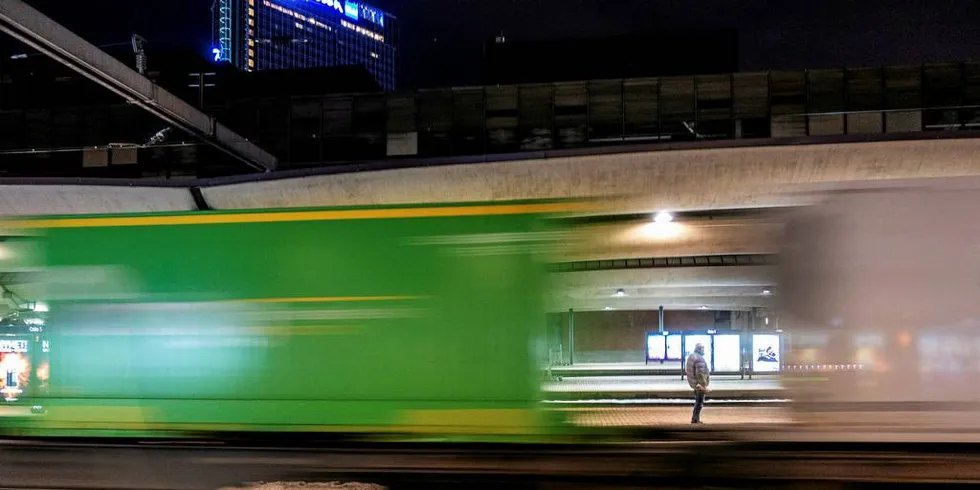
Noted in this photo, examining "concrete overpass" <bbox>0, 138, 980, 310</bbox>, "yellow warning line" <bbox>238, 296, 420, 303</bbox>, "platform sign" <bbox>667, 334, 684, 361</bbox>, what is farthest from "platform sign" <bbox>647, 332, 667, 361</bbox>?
"yellow warning line" <bbox>238, 296, 420, 303</bbox>

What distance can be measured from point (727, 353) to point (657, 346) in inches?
153

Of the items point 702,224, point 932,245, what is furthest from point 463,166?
point 932,245

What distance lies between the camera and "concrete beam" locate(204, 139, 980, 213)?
1766cm

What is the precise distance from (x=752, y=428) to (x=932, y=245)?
2.12 meters

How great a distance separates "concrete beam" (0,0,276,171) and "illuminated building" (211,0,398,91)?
140m

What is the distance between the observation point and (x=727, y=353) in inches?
909

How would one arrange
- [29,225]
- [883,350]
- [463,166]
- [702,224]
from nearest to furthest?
[883,350]
[29,225]
[702,224]
[463,166]

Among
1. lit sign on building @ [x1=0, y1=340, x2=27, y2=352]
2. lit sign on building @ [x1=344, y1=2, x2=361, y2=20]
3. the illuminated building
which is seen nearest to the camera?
lit sign on building @ [x1=0, y1=340, x2=27, y2=352]

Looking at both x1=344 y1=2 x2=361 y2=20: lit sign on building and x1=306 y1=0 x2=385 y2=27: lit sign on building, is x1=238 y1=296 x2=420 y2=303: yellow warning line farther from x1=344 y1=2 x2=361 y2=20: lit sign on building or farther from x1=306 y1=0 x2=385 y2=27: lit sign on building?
x1=344 y1=2 x2=361 y2=20: lit sign on building

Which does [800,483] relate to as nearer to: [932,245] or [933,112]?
[932,245]

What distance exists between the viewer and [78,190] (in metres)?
19.4

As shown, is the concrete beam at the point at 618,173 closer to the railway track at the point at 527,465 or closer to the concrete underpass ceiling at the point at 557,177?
the concrete underpass ceiling at the point at 557,177

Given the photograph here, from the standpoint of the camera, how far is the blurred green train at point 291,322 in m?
6.34

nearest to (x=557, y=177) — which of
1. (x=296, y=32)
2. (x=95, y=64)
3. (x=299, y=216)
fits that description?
(x=95, y=64)
